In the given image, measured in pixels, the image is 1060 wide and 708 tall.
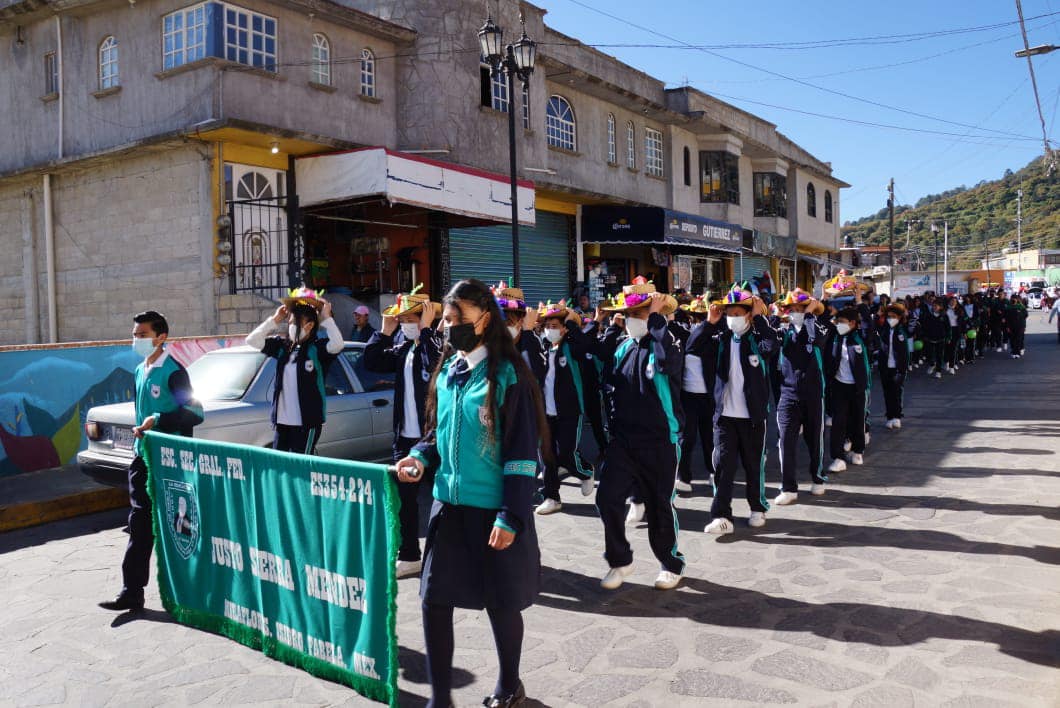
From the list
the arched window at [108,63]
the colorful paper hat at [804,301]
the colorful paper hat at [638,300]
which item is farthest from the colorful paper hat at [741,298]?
the arched window at [108,63]

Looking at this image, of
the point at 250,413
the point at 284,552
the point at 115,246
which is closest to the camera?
the point at 284,552

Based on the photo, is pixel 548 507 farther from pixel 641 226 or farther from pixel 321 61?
pixel 641 226

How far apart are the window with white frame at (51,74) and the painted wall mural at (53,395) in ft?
31.0

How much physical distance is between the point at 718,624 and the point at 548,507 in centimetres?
302

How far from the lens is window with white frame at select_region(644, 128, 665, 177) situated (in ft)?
84.3

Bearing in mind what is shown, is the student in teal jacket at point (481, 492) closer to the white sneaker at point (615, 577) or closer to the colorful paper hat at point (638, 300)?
the white sneaker at point (615, 577)

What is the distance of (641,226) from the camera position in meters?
22.8

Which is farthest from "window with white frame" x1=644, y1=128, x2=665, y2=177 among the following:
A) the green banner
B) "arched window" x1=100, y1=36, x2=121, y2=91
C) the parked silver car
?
the green banner

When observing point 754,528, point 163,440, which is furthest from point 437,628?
point 754,528

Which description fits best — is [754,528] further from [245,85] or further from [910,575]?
[245,85]

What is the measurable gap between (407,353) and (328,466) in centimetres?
240

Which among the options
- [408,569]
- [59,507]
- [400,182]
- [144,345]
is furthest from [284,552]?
[400,182]

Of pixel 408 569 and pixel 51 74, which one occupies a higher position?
pixel 51 74

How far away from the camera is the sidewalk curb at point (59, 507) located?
7750 millimetres
